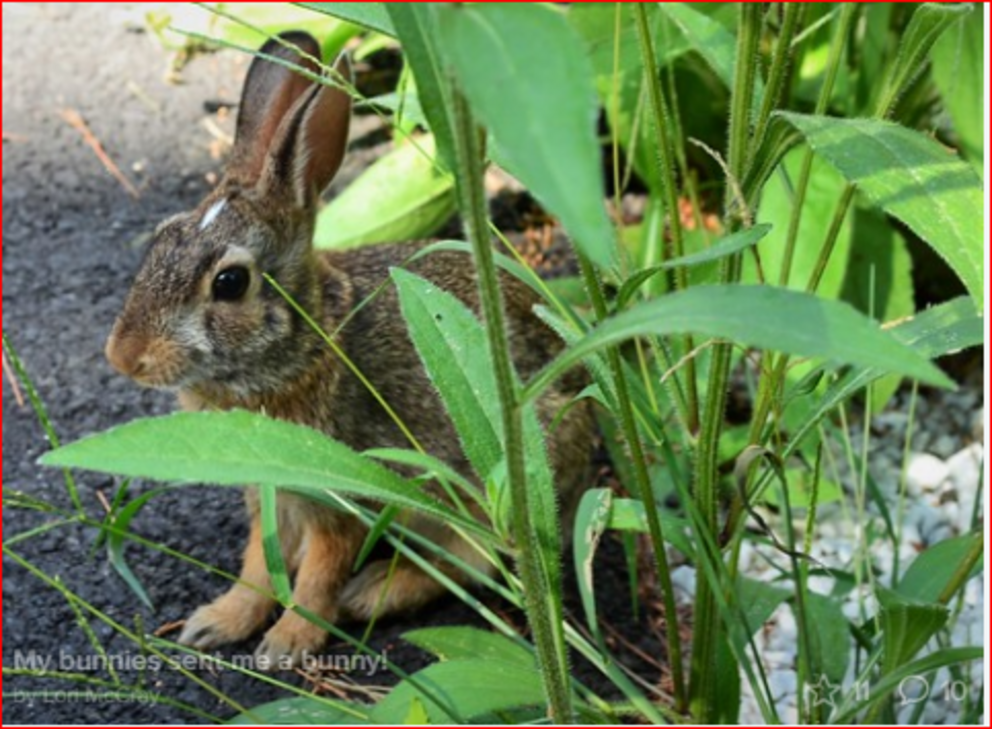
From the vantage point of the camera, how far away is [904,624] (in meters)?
2.05

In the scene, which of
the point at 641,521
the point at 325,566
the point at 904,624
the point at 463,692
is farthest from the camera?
the point at 325,566

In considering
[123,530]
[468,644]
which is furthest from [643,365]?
[123,530]

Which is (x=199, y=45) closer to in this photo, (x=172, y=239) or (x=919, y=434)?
(x=172, y=239)

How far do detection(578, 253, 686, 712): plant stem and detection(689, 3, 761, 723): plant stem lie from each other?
0.09ft

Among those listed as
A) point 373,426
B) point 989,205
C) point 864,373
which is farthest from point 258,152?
point 989,205

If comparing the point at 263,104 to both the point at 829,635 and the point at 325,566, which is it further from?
the point at 829,635

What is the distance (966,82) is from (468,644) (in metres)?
1.59

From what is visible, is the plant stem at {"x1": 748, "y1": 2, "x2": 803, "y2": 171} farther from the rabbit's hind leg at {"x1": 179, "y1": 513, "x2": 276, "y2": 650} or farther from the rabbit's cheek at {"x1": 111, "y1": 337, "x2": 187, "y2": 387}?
the rabbit's hind leg at {"x1": 179, "y1": 513, "x2": 276, "y2": 650}

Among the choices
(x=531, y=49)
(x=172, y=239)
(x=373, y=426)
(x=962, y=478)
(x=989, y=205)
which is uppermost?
(x=531, y=49)

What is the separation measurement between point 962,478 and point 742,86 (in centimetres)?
182

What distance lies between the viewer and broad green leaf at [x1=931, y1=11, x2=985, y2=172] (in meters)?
3.28

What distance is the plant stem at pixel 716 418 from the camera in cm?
197

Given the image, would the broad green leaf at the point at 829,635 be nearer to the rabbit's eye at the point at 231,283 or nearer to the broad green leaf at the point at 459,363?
the broad green leaf at the point at 459,363

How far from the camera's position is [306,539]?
10.2ft
